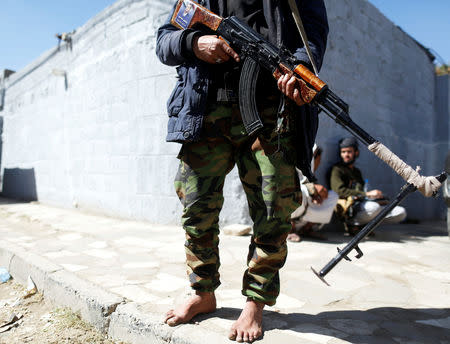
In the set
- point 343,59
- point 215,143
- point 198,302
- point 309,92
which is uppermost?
point 343,59

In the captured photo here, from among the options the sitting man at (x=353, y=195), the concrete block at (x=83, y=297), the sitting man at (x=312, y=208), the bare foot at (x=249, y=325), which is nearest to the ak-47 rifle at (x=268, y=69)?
the bare foot at (x=249, y=325)

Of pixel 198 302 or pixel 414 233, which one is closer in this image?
pixel 198 302

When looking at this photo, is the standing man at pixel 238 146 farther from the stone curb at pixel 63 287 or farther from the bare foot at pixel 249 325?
the stone curb at pixel 63 287

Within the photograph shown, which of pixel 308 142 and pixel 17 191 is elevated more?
pixel 308 142

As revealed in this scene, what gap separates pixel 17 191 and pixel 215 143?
865cm

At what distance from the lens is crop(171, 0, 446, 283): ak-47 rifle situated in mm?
1376

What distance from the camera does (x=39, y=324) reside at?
1978 millimetres

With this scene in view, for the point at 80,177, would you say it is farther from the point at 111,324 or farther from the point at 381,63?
the point at 381,63

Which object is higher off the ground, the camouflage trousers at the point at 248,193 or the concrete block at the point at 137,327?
the camouflage trousers at the point at 248,193

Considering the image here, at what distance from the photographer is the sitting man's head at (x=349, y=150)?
4.25 metres

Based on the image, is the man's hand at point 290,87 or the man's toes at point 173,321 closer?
the man's hand at point 290,87

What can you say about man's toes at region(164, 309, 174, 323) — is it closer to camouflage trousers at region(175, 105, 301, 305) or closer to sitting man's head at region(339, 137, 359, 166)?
camouflage trousers at region(175, 105, 301, 305)

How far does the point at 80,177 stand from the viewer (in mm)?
5883

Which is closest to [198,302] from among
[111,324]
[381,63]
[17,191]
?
[111,324]
